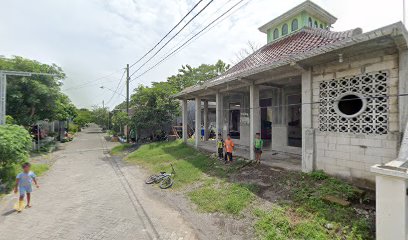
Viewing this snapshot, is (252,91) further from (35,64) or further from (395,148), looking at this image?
(35,64)

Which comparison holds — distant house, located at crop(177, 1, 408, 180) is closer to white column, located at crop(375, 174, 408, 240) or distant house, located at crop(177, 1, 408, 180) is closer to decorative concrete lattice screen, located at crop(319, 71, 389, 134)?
decorative concrete lattice screen, located at crop(319, 71, 389, 134)

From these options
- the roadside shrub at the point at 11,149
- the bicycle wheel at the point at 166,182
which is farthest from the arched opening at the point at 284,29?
the roadside shrub at the point at 11,149

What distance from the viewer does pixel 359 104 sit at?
6430 mm

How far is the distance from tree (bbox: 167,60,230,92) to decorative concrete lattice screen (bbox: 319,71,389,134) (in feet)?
78.7

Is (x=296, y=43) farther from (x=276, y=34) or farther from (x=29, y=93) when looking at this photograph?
(x=29, y=93)

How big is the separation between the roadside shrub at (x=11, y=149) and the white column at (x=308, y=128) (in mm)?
10466

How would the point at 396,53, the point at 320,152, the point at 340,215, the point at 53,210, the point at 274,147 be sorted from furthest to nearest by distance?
1. the point at 274,147
2. the point at 320,152
3. the point at 53,210
4. the point at 396,53
5. the point at 340,215

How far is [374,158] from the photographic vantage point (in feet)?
18.4

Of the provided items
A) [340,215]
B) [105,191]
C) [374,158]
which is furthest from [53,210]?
[374,158]

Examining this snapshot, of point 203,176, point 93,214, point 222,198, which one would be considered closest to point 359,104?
point 222,198

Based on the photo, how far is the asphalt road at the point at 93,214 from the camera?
16.2 ft

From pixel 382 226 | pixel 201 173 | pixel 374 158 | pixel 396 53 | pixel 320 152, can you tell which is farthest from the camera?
pixel 201 173

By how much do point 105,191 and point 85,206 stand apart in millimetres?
1427

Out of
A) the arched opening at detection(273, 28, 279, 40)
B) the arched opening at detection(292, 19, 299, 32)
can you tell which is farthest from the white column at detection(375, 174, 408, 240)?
the arched opening at detection(273, 28, 279, 40)
